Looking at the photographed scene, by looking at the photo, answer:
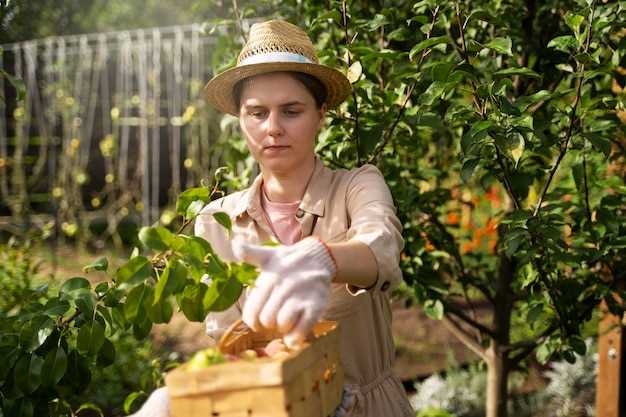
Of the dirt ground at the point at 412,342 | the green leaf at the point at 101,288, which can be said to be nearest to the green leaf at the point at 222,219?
the green leaf at the point at 101,288

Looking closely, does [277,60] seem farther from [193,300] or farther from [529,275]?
[529,275]

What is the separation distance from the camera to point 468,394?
11.7 feet

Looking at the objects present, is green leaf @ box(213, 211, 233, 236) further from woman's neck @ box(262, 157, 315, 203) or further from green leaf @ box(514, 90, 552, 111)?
green leaf @ box(514, 90, 552, 111)

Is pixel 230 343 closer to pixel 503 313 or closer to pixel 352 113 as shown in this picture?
pixel 352 113

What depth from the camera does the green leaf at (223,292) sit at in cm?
135

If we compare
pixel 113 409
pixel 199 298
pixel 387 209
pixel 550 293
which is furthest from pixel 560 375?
pixel 199 298

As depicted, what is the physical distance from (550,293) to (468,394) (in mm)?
1526

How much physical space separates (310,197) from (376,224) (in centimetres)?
29

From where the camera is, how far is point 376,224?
58.7 inches

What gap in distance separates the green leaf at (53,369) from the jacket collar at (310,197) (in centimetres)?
54

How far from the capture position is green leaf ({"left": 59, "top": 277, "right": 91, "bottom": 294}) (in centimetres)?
181

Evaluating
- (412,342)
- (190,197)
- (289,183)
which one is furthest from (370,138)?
(412,342)

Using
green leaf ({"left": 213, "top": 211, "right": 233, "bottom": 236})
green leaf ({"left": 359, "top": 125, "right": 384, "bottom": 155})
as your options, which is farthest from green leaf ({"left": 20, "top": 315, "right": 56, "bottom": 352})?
green leaf ({"left": 359, "top": 125, "right": 384, "bottom": 155})

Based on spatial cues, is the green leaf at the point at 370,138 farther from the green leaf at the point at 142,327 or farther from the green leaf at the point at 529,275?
the green leaf at the point at 142,327
